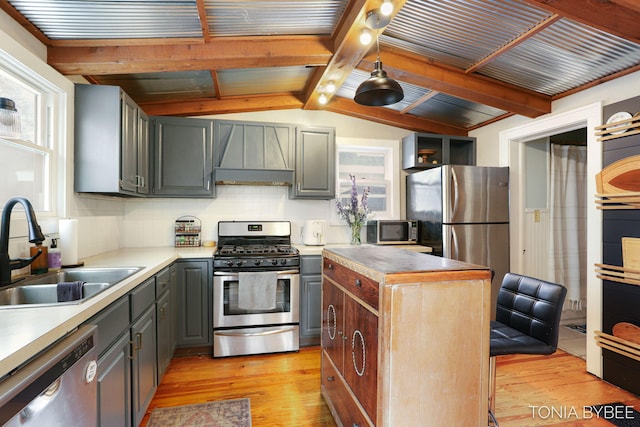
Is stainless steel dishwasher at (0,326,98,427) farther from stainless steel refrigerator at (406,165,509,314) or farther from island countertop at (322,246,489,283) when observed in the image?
stainless steel refrigerator at (406,165,509,314)

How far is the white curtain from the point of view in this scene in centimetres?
390

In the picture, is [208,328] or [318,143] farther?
[318,143]

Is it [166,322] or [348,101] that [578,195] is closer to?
[348,101]

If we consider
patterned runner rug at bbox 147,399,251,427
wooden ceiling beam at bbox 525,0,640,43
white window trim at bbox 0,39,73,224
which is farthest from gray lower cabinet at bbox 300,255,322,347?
wooden ceiling beam at bbox 525,0,640,43

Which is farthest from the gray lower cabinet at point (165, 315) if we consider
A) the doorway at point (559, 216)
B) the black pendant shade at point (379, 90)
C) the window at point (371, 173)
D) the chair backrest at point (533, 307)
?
the doorway at point (559, 216)

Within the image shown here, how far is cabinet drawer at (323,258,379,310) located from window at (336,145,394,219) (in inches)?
83.7

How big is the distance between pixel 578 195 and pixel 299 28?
12.6ft

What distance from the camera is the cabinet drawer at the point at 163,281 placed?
7.64ft

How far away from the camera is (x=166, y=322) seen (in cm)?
257

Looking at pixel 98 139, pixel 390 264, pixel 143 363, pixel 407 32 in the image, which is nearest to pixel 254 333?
pixel 143 363

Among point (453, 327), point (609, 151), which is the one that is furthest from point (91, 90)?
point (609, 151)

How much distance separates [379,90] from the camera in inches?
80.5

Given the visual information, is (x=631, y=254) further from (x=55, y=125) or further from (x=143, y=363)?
(x=55, y=125)

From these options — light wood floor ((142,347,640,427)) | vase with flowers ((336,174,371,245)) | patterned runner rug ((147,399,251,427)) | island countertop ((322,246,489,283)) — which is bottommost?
light wood floor ((142,347,640,427))
